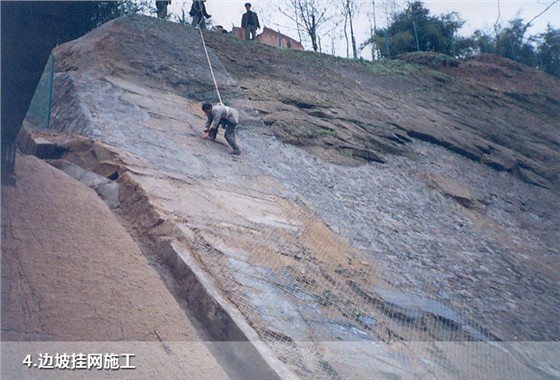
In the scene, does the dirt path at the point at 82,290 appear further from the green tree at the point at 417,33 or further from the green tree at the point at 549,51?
the green tree at the point at 549,51

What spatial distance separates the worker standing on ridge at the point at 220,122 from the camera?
10281mm

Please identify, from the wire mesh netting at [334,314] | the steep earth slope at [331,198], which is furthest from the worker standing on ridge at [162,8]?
the wire mesh netting at [334,314]

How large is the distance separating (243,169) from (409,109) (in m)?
7.24

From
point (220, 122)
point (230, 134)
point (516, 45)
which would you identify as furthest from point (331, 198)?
point (516, 45)

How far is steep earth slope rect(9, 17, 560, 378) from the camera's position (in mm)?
6852

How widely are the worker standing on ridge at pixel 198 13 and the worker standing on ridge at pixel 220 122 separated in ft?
21.1

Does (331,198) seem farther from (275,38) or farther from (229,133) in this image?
(275,38)

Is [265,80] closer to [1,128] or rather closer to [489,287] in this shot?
[489,287]

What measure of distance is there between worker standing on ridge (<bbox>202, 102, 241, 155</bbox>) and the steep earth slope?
0.24 m

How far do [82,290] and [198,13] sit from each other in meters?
11.7

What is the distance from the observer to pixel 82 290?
5.81 meters

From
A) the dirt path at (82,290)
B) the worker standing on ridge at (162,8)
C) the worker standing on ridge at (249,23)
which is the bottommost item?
the dirt path at (82,290)

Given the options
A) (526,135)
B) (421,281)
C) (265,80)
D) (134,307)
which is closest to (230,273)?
(134,307)

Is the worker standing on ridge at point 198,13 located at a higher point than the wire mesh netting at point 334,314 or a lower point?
Result: higher
